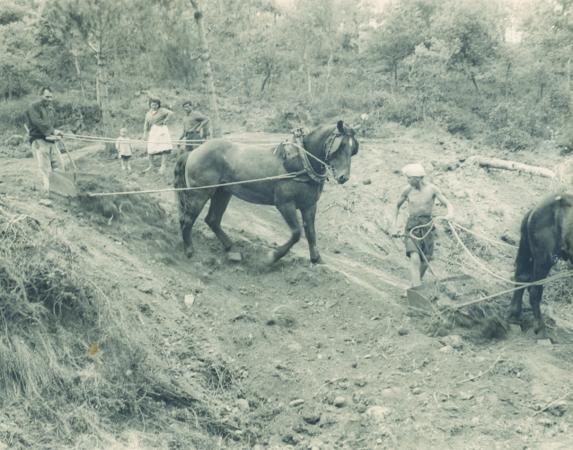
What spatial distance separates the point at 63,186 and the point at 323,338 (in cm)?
427

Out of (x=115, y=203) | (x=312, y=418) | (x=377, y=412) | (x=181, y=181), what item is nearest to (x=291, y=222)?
(x=181, y=181)

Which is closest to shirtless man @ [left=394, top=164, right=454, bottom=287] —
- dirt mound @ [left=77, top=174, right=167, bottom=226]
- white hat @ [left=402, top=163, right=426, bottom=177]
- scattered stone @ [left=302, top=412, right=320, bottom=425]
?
white hat @ [left=402, top=163, right=426, bottom=177]

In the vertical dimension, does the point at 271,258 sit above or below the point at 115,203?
below

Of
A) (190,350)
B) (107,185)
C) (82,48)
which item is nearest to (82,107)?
(82,48)

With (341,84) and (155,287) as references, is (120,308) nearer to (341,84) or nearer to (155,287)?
(155,287)

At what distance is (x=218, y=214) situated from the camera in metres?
8.99

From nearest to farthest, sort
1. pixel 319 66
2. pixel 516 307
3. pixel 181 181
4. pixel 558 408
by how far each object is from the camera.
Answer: pixel 558 408 → pixel 516 307 → pixel 181 181 → pixel 319 66

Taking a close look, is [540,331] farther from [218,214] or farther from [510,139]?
[510,139]

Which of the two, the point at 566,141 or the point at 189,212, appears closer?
the point at 189,212

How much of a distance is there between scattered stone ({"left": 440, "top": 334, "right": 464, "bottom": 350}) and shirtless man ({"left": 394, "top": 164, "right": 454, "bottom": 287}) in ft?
3.37

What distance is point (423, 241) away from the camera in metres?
7.68

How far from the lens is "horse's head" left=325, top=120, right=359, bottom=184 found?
8031mm

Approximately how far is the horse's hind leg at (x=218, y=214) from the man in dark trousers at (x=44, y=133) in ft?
7.60

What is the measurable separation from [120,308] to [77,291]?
1.47 feet
